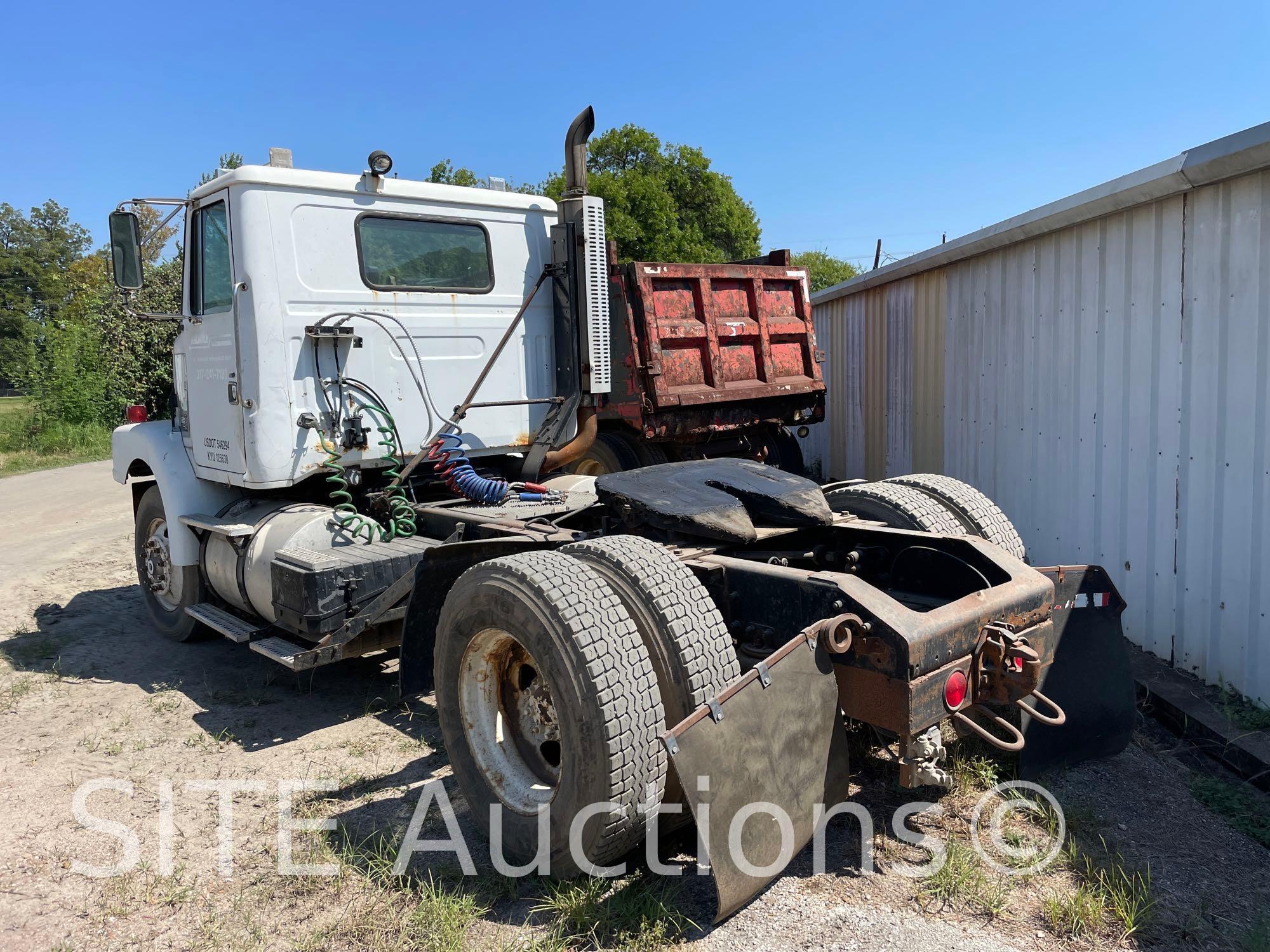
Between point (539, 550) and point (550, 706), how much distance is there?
0.67m

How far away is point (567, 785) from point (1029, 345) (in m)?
5.35

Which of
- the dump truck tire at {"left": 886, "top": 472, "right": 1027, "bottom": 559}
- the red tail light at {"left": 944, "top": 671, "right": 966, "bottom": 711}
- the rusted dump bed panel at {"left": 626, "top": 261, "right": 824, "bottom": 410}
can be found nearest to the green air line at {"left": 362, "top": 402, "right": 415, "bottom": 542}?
the dump truck tire at {"left": 886, "top": 472, "right": 1027, "bottom": 559}

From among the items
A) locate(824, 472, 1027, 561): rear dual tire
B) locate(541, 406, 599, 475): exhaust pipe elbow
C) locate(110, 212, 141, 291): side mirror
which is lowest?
locate(824, 472, 1027, 561): rear dual tire

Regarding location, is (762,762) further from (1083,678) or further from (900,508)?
(900,508)

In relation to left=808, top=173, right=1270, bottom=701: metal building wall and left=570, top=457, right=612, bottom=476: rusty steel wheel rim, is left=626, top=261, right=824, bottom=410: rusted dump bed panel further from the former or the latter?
left=808, top=173, right=1270, bottom=701: metal building wall

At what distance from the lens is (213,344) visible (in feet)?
17.4

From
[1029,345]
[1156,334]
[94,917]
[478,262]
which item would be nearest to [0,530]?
[478,262]

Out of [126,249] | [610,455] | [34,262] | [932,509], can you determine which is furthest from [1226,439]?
[34,262]

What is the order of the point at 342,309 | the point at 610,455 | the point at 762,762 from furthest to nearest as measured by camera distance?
the point at 610,455
the point at 342,309
the point at 762,762

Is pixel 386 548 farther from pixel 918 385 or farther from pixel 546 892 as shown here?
pixel 918 385

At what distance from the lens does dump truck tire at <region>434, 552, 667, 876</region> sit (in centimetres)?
273

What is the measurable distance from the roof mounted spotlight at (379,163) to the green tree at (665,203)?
20919mm

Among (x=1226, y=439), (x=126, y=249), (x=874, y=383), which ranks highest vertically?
(x=126, y=249)

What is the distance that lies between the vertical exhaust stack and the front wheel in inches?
111
